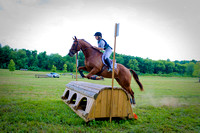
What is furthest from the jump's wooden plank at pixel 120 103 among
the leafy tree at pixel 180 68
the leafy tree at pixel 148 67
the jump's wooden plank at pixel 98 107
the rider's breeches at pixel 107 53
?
the leafy tree at pixel 180 68

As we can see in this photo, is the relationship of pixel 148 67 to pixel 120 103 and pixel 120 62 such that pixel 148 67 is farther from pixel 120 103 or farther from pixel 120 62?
pixel 120 103

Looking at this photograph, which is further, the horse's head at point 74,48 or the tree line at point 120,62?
the tree line at point 120,62

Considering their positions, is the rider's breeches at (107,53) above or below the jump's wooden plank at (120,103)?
above

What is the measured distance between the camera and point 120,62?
1639cm

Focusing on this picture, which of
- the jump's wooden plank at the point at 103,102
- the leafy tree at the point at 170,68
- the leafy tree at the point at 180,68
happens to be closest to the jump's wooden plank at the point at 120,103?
the jump's wooden plank at the point at 103,102

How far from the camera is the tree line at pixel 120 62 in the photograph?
14.5m

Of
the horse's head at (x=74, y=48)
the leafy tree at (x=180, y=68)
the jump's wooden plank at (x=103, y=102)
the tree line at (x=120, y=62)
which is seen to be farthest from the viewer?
the leafy tree at (x=180, y=68)

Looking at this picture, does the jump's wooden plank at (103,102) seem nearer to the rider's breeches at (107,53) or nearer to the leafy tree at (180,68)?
the rider's breeches at (107,53)

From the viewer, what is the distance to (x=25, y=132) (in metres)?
2.46

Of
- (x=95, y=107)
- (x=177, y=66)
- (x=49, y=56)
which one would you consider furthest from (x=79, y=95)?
(x=49, y=56)

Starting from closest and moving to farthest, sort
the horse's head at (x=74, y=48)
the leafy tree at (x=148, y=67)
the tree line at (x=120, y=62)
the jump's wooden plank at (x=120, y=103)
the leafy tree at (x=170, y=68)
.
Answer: the jump's wooden plank at (x=120, y=103) → the horse's head at (x=74, y=48) → the tree line at (x=120, y=62) → the leafy tree at (x=148, y=67) → the leafy tree at (x=170, y=68)

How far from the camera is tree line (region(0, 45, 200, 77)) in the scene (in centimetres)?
1454

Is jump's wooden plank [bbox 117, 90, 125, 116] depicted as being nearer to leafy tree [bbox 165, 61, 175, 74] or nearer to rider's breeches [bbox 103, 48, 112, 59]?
rider's breeches [bbox 103, 48, 112, 59]

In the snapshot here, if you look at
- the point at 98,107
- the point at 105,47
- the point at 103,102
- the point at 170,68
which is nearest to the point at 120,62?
the point at 170,68
